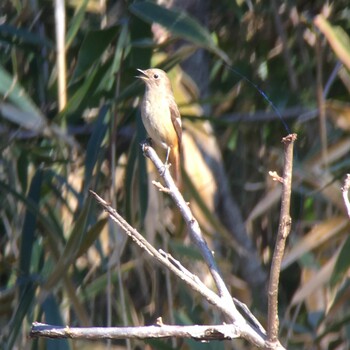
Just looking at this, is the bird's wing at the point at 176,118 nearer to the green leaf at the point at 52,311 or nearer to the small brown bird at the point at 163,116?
the small brown bird at the point at 163,116

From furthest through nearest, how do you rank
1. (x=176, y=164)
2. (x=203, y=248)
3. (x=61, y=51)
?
(x=176, y=164) < (x=61, y=51) < (x=203, y=248)

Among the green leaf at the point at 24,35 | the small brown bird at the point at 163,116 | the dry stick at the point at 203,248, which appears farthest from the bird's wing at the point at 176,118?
the dry stick at the point at 203,248

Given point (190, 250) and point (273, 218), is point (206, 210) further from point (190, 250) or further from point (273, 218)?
point (273, 218)

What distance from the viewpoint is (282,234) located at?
1745 mm

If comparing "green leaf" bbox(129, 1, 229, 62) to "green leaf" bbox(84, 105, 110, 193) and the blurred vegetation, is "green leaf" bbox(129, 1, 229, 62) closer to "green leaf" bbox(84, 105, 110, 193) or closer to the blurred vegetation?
the blurred vegetation

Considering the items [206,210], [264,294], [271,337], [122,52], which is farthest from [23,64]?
[271,337]

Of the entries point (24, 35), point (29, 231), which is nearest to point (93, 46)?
point (24, 35)

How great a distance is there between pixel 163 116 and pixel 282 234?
216 cm

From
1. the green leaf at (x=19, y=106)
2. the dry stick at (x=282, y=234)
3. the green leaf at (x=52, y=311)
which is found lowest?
the dry stick at (x=282, y=234)

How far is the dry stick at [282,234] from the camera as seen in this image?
1.70 meters

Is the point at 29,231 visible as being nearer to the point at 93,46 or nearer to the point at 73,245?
the point at 73,245

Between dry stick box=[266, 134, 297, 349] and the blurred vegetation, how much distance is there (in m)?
1.52

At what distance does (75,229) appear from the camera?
332cm

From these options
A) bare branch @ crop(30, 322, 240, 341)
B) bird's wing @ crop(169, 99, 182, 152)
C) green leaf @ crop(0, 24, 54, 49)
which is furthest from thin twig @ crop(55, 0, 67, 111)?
bare branch @ crop(30, 322, 240, 341)
